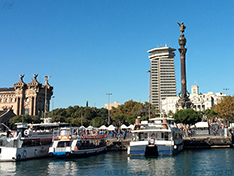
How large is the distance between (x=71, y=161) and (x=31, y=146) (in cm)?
729

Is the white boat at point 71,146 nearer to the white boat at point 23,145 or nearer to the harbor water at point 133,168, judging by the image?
the white boat at point 23,145

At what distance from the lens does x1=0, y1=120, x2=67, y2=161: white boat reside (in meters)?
38.0

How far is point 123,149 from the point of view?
50312 mm

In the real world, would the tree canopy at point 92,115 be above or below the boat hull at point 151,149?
above

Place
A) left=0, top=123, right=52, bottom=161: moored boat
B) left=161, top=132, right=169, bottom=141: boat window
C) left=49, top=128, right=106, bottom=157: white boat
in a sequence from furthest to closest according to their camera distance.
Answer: left=161, top=132, right=169, bottom=141: boat window < left=49, top=128, right=106, bottom=157: white boat < left=0, top=123, right=52, bottom=161: moored boat

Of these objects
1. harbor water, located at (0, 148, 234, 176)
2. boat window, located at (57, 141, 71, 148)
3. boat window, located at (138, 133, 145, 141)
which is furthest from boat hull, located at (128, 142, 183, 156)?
boat window, located at (57, 141, 71, 148)

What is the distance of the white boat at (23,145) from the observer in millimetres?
37969

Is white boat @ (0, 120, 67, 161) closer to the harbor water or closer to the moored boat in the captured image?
the moored boat

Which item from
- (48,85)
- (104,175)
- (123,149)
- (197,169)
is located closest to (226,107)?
(123,149)

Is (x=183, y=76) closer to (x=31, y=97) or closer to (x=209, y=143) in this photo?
(x=209, y=143)

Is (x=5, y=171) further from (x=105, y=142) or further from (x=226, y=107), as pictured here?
(x=226, y=107)

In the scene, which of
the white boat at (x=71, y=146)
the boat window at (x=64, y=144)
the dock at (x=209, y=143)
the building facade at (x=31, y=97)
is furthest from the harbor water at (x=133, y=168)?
the building facade at (x=31, y=97)

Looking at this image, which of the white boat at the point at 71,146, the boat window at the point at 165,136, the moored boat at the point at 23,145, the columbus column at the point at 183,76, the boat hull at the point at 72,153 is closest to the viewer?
the moored boat at the point at 23,145

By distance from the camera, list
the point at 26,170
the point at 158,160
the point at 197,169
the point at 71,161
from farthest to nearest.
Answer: the point at 71,161, the point at 158,160, the point at 26,170, the point at 197,169
